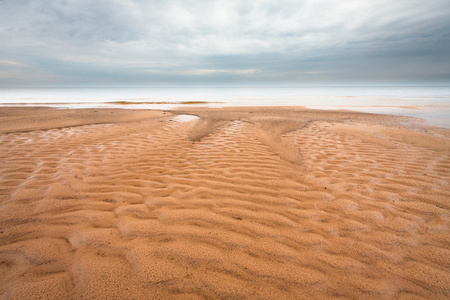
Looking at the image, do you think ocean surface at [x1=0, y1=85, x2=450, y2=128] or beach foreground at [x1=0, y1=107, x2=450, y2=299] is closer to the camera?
beach foreground at [x1=0, y1=107, x2=450, y2=299]

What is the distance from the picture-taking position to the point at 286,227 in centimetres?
252

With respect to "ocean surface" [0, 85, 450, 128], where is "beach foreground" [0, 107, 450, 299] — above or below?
below

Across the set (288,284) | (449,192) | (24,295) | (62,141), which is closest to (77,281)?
(24,295)

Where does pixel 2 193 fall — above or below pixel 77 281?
above

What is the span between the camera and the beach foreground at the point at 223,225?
5.96 ft

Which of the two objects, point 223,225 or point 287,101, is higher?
point 287,101

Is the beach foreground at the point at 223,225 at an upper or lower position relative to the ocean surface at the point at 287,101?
lower

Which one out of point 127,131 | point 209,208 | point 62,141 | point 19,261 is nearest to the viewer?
point 19,261

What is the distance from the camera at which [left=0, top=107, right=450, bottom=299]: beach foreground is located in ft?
5.96

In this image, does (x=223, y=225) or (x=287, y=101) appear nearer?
(x=223, y=225)

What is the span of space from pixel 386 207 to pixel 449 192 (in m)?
1.40

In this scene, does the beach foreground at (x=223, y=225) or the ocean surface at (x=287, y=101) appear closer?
the beach foreground at (x=223, y=225)

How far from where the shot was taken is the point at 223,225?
2.55m

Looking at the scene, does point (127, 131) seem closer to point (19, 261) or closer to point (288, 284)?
point (19, 261)
